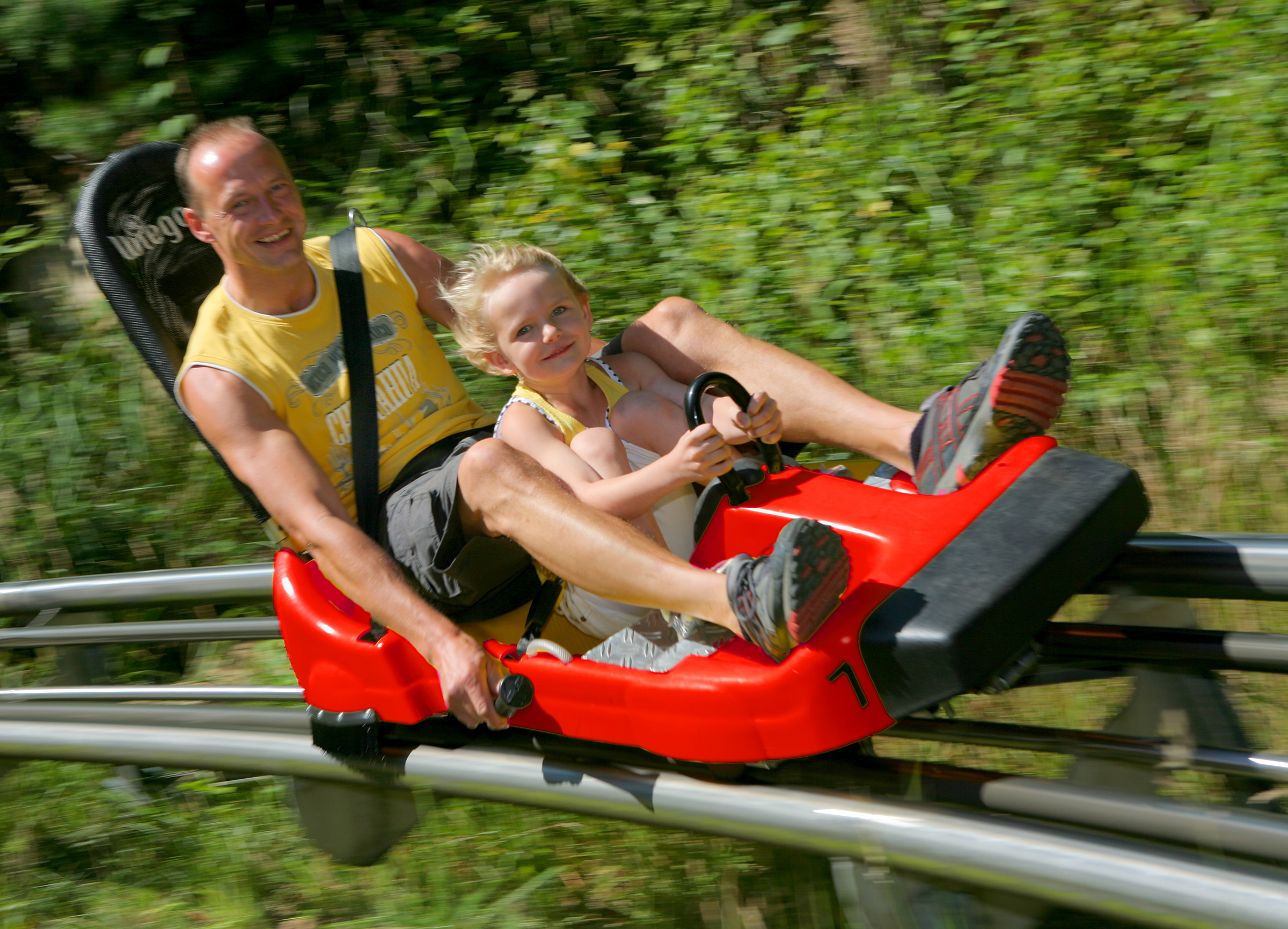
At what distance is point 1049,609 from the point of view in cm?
184

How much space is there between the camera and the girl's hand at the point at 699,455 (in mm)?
2049

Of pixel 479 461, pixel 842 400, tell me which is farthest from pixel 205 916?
pixel 842 400

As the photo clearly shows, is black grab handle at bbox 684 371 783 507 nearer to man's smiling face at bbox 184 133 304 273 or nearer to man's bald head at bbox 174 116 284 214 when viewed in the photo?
man's smiling face at bbox 184 133 304 273

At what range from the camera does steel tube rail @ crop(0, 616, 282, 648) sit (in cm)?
307

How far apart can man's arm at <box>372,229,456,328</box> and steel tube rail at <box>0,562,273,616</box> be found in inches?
29.6

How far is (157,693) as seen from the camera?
3.09 metres

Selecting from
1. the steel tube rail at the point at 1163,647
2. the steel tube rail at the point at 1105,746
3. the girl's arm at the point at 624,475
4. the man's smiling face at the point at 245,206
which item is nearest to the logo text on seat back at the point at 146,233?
the man's smiling face at the point at 245,206

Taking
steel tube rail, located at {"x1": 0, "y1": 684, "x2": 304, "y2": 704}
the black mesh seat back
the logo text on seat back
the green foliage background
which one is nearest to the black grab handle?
the black mesh seat back

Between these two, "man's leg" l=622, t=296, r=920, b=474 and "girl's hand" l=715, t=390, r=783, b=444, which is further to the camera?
"man's leg" l=622, t=296, r=920, b=474

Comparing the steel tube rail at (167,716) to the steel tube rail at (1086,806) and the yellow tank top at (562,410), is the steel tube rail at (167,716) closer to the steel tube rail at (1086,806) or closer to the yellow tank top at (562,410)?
the yellow tank top at (562,410)

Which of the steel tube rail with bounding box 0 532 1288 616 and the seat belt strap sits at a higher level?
the seat belt strap

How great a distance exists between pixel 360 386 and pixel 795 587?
135cm

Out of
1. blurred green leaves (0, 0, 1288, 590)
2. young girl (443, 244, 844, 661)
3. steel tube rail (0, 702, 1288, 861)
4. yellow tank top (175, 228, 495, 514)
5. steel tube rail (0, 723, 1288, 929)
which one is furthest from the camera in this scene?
blurred green leaves (0, 0, 1288, 590)

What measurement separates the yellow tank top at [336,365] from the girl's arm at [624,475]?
1.44 ft
